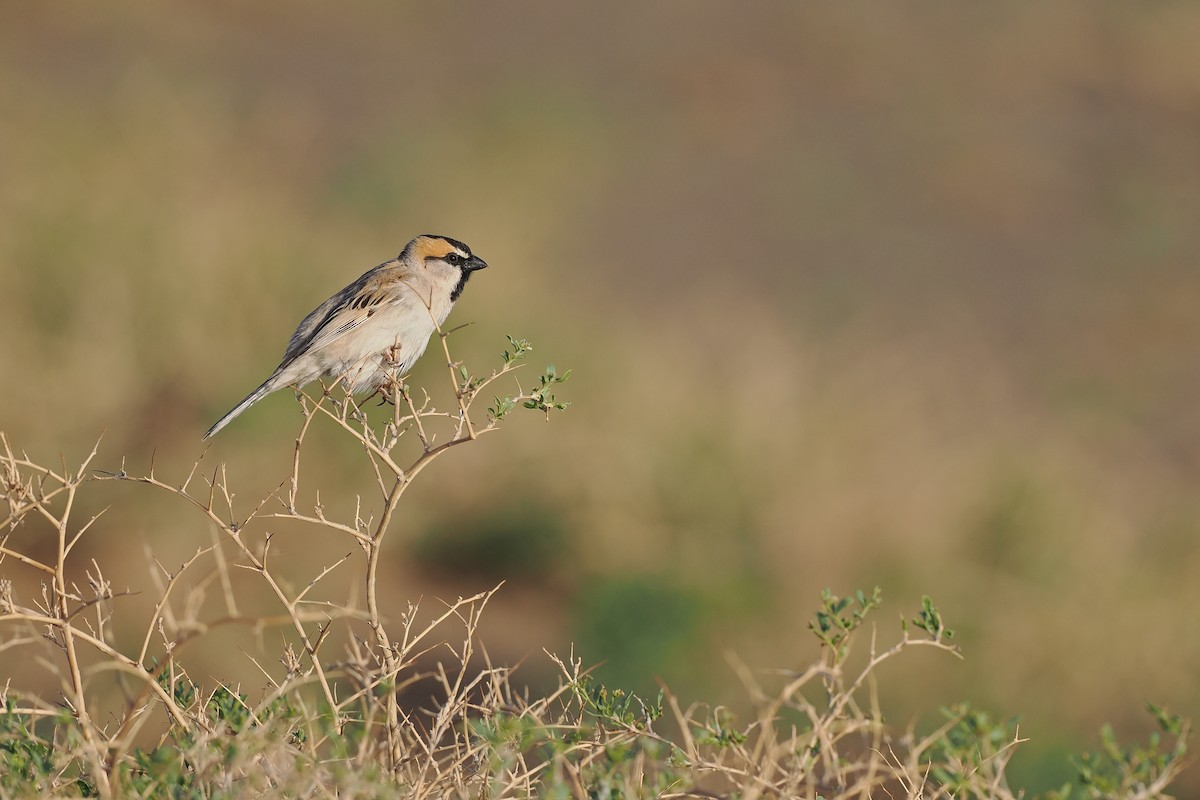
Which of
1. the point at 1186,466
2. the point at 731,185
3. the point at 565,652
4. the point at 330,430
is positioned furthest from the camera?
the point at 731,185

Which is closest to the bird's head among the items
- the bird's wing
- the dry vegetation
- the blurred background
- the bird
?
the bird

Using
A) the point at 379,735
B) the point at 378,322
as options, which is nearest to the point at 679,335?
the point at 378,322

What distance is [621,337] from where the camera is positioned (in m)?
8.45

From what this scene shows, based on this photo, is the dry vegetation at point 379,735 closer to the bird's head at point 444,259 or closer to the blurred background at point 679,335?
the blurred background at point 679,335

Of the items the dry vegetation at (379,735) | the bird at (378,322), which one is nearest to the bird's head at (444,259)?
the bird at (378,322)

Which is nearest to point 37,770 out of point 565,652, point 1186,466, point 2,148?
point 565,652

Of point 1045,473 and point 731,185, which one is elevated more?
point 731,185

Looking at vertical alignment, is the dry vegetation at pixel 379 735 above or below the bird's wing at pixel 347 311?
below

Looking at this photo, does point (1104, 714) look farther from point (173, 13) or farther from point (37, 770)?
point (173, 13)

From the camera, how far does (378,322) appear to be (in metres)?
4.25

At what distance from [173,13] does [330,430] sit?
1117 centimetres

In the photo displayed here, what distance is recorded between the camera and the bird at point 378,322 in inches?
162

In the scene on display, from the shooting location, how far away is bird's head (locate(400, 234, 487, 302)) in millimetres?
4539

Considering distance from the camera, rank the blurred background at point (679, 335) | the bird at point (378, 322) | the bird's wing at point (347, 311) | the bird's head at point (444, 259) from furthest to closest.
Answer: the blurred background at point (679, 335)
the bird's head at point (444, 259)
the bird's wing at point (347, 311)
the bird at point (378, 322)
